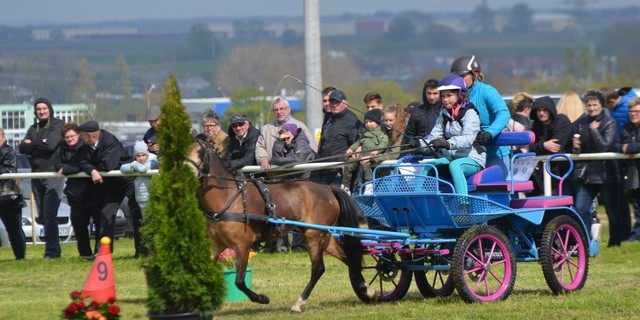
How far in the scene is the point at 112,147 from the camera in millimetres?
16734

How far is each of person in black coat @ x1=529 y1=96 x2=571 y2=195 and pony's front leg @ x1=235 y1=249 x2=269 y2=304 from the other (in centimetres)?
597

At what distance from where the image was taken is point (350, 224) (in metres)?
12.1

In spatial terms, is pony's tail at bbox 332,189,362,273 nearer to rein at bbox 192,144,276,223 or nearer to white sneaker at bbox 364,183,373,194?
white sneaker at bbox 364,183,373,194

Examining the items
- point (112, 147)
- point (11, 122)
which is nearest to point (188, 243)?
point (112, 147)

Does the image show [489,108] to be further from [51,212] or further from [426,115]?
[51,212]

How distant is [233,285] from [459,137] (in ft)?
7.88

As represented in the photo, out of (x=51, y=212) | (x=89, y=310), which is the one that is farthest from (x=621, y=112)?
(x=89, y=310)

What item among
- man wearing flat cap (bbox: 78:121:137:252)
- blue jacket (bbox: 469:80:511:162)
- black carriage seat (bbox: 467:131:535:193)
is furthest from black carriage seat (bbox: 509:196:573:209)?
man wearing flat cap (bbox: 78:121:137:252)

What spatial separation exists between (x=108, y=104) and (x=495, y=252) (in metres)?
38.1

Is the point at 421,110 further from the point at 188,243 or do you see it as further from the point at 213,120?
the point at 188,243

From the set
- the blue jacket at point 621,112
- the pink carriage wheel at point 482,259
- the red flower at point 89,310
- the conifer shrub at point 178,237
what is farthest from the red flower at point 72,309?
the blue jacket at point 621,112

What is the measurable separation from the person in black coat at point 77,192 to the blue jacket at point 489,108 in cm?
628

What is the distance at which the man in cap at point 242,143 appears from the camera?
631 inches

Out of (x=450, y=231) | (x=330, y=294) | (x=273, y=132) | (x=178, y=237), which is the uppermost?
(x=273, y=132)
